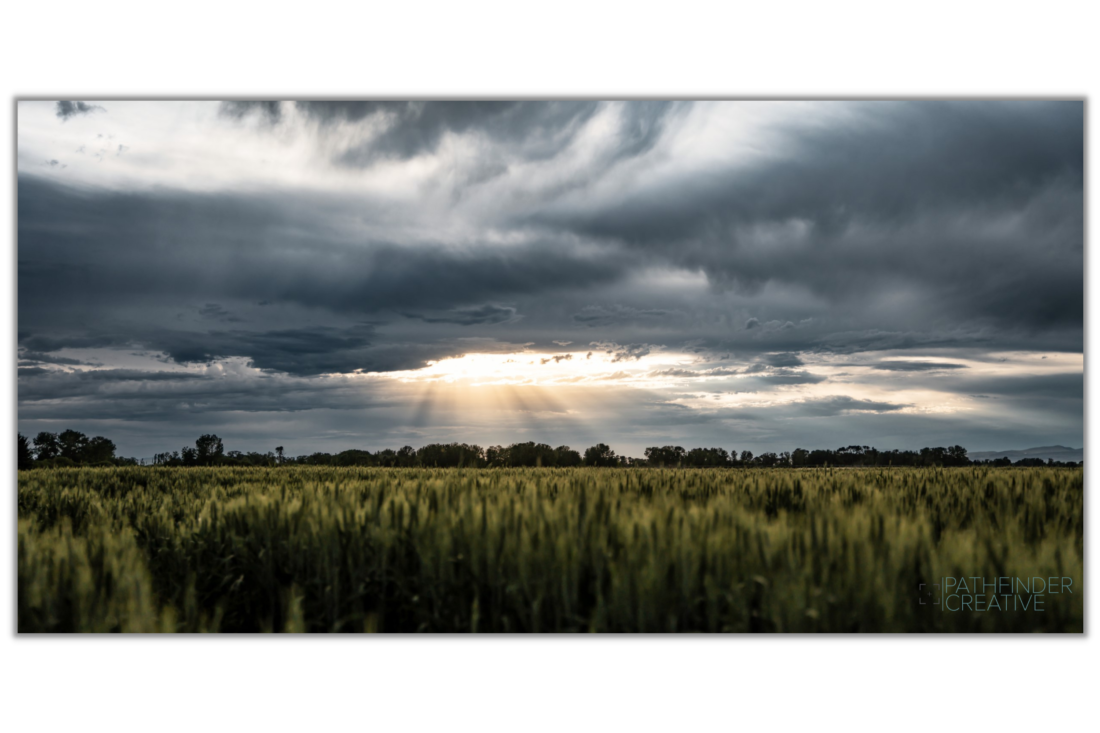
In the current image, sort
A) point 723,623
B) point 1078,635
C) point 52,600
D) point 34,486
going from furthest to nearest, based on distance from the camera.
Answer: point 34,486 → point 52,600 → point 723,623 → point 1078,635

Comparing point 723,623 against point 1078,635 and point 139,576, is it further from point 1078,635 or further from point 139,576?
point 139,576

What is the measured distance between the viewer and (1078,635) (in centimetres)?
227

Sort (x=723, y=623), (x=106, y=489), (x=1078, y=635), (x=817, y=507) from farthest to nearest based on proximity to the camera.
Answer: (x=106, y=489), (x=817, y=507), (x=723, y=623), (x=1078, y=635)

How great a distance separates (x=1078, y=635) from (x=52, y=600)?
5.50 m

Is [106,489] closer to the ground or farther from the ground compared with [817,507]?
closer to the ground

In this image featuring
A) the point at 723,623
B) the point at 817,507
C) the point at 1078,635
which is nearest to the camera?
the point at 1078,635

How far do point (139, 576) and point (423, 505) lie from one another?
6.05 feet

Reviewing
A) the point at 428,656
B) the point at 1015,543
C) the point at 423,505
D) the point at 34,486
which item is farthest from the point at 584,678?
the point at 34,486

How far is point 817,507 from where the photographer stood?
4.53 metres

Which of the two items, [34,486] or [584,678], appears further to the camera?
[34,486]
